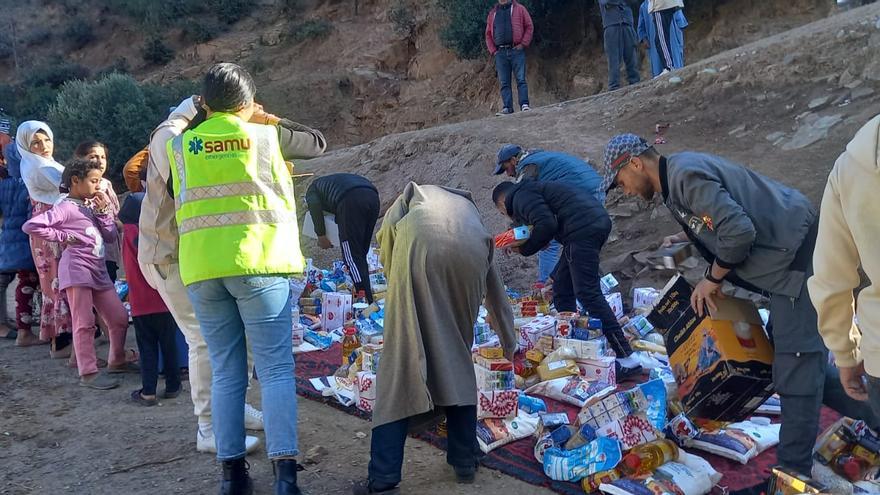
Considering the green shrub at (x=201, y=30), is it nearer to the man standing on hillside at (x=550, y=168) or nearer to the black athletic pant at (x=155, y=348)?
the man standing on hillside at (x=550, y=168)

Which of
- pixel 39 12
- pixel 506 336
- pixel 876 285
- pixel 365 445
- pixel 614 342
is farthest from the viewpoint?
pixel 39 12

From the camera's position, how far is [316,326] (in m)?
6.54

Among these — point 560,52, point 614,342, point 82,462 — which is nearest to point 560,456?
point 614,342

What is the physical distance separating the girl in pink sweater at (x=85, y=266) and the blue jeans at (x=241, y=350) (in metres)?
2.43

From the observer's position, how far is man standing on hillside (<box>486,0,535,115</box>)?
476 inches

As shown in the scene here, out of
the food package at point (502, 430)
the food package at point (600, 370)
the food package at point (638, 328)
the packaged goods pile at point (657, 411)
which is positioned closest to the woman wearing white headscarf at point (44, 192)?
the packaged goods pile at point (657, 411)

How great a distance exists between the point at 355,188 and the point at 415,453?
2.95 meters

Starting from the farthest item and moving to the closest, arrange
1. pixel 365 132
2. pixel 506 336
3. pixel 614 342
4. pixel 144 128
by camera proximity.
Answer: pixel 365 132, pixel 144 128, pixel 614 342, pixel 506 336

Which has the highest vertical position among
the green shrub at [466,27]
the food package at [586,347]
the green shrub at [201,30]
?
the green shrub at [201,30]

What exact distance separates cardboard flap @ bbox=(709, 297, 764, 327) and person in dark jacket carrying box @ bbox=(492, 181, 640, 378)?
5.34 feet

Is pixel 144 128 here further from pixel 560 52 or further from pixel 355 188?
pixel 355 188

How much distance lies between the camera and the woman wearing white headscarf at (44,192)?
612 cm

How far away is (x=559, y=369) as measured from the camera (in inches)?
192

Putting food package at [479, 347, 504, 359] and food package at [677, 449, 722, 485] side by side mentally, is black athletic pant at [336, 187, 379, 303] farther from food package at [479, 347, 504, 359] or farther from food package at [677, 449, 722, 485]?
food package at [677, 449, 722, 485]
